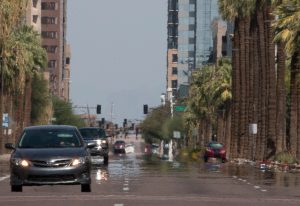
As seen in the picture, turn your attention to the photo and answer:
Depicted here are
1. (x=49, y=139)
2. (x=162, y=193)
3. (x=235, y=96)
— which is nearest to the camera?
(x=49, y=139)

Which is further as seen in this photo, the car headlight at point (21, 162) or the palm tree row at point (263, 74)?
the palm tree row at point (263, 74)

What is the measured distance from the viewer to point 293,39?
55.1m

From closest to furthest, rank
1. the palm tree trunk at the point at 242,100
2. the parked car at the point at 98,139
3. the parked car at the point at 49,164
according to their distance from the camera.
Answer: the parked car at the point at 49,164, the parked car at the point at 98,139, the palm tree trunk at the point at 242,100

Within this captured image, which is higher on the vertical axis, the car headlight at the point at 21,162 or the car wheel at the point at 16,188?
the car headlight at the point at 21,162

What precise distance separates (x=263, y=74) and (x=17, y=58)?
17751mm

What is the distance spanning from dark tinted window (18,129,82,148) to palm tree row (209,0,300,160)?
28.6m

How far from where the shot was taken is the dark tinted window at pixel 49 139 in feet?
84.7

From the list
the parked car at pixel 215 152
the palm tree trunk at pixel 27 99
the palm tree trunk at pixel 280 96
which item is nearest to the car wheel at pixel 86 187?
the palm tree trunk at pixel 280 96

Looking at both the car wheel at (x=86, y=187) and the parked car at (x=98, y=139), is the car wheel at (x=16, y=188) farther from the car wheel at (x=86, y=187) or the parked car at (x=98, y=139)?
the parked car at (x=98, y=139)

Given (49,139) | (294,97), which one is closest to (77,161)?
(49,139)

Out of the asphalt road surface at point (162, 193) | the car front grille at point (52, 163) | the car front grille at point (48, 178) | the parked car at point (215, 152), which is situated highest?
the car front grille at point (52, 163)

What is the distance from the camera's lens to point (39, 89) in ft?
365

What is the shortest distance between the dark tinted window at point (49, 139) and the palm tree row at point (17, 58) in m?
15.0

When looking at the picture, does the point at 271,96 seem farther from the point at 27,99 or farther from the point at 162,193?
the point at 162,193
